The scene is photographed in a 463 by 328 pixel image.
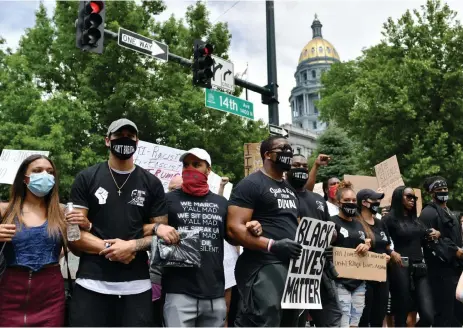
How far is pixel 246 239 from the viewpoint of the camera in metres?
4.23

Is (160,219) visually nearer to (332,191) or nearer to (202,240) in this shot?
(202,240)

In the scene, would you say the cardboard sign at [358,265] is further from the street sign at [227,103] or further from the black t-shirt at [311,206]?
the street sign at [227,103]

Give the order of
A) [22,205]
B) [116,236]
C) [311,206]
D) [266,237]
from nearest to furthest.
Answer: [116,236] < [22,205] < [266,237] < [311,206]

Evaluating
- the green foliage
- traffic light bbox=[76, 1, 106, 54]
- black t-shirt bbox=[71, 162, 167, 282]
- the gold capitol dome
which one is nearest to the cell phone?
black t-shirt bbox=[71, 162, 167, 282]

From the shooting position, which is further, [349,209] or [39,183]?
[349,209]

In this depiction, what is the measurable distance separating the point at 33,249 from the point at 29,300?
351 mm

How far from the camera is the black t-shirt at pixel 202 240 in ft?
13.9

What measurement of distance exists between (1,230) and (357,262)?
3.58 meters

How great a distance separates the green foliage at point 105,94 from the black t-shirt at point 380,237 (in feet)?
46.0

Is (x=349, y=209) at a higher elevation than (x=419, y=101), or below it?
below

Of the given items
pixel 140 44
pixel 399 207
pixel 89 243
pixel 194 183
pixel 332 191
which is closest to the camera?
pixel 89 243

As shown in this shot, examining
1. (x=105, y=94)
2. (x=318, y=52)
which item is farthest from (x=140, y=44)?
(x=318, y=52)

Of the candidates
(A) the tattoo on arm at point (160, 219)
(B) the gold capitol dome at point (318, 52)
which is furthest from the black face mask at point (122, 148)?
(B) the gold capitol dome at point (318, 52)

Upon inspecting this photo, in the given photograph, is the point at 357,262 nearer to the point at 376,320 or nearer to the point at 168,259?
the point at 376,320
